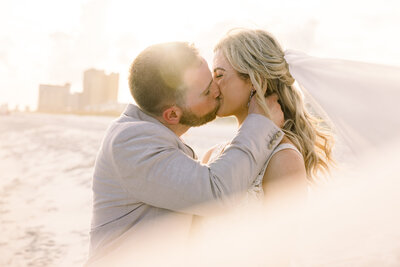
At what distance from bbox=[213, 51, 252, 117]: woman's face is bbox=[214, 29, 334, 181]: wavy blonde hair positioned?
0.14ft

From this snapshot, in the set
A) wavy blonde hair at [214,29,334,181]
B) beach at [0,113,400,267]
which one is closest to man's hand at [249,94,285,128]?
wavy blonde hair at [214,29,334,181]

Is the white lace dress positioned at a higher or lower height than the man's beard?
lower

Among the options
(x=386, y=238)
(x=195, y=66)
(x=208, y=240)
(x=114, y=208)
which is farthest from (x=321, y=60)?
(x=386, y=238)

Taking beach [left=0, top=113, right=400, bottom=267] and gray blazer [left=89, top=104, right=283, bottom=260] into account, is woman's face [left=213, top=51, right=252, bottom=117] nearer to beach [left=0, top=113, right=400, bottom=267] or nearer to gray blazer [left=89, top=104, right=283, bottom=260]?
gray blazer [left=89, top=104, right=283, bottom=260]

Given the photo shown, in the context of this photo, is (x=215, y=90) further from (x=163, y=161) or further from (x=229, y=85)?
(x=163, y=161)

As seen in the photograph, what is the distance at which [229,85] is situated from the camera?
3568mm

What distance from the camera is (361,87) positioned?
296 cm

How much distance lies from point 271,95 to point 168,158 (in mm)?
1332

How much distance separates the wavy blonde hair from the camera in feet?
11.5

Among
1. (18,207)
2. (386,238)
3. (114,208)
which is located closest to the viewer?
(114,208)

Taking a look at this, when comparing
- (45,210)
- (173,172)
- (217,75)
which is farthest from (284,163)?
(45,210)

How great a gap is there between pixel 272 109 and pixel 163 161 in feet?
3.95

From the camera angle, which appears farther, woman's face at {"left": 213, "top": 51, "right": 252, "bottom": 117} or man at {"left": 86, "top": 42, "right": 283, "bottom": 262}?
woman's face at {"left": 213, "top": 51, "right": 252, "bottom": 117}

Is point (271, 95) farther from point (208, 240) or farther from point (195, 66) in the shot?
point (208, 240)
